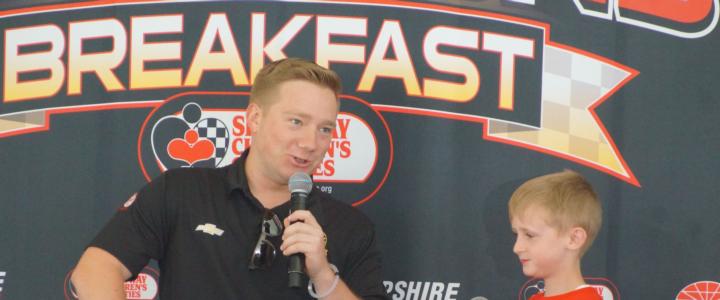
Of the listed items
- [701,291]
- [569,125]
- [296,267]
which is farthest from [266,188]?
[701,291]

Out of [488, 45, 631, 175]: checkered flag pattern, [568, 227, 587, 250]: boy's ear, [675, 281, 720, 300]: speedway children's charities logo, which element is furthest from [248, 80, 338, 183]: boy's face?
[675, 281, 720, 300]: speedway children's charities logo

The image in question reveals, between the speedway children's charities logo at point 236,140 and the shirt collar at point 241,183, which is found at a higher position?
the speedway children's charities logo at point 236,140

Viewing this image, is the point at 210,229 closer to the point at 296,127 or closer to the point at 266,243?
the point at 266,243

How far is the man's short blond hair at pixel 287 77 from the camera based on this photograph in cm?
224

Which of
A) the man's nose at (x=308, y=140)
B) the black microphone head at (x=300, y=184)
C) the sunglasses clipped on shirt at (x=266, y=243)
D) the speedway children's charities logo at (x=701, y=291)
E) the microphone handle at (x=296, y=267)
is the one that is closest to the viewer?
the microphone handle at (x=296, y=267)

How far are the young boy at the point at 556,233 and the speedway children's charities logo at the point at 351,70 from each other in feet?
2.41

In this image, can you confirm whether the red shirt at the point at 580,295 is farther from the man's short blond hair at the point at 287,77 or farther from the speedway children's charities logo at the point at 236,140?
the speedway children's charities logo at the point at 236,140

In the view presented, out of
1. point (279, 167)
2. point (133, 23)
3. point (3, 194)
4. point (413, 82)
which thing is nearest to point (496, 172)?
point (413, 82)

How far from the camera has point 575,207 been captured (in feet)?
7.27

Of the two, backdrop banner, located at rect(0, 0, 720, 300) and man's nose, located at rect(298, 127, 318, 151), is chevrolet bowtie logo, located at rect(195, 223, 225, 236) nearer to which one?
man's nose, located at rect(298, 127, 318, 151)

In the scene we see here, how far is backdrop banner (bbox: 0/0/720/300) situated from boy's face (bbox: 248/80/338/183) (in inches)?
28.8

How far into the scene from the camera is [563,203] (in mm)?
2211

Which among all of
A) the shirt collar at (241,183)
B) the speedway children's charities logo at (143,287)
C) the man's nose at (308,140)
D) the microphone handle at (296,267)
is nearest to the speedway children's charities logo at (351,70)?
the speedway children's charities logo at (143,287)

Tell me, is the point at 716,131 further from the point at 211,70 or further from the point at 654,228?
the point at 211,70
